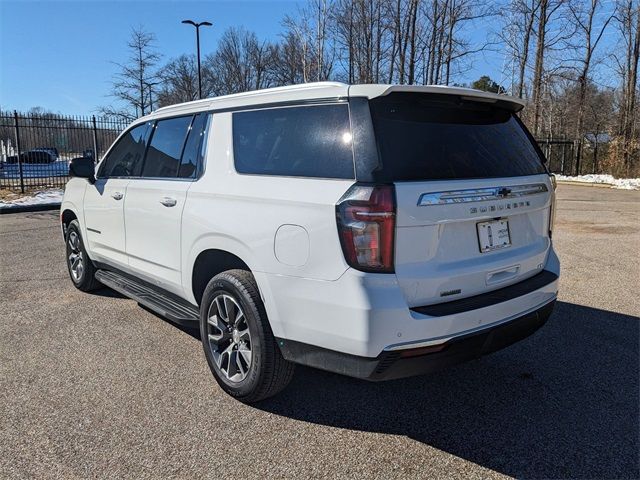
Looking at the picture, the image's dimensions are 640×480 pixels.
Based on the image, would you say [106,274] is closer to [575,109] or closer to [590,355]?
[590,355]

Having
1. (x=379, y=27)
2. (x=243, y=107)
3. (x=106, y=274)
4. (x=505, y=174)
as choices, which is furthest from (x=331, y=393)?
(x=379, y=27)

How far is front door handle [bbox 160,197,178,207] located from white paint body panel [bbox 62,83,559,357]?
52 millimetres

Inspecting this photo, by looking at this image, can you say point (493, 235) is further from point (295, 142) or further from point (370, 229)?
point (295, 142)

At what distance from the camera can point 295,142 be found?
2895mm

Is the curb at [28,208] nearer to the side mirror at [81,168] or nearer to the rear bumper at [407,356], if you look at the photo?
the side mirror at [81,168]

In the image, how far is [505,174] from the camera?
297cm

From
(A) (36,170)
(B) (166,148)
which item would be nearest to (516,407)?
(B) (166,148)

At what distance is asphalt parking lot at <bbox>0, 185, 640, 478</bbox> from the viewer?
255 cm

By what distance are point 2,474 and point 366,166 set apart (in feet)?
7.70

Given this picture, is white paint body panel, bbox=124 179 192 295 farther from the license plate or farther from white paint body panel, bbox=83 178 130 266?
the license plate

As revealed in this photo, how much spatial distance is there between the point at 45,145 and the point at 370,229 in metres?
18.6

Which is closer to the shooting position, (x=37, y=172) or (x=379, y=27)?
(x=37, y=172)

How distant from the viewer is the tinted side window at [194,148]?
352 cm

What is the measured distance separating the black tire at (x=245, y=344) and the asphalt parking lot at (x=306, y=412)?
162 mm
